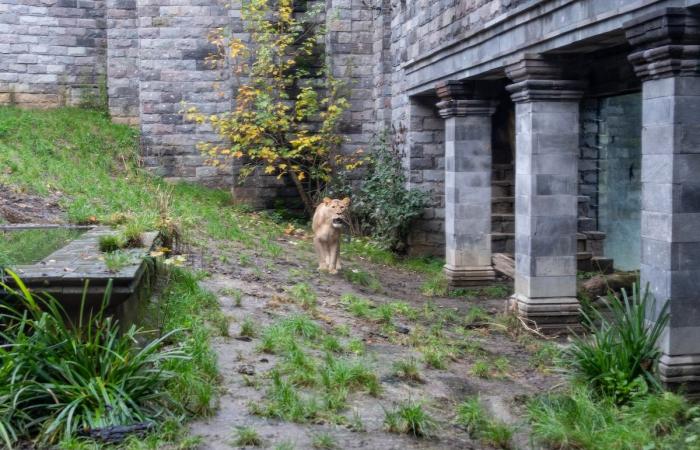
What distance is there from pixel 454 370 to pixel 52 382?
358 centimetres

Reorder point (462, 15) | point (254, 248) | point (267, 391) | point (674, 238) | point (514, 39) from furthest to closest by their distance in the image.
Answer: point (254, 248), point (462, 15), point (514, 39), point (674, 238), point (267, 391)

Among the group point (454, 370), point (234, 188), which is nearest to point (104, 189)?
point (234, 188)

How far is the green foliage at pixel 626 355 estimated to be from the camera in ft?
20.8

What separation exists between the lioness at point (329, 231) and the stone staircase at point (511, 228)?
9.30 ft

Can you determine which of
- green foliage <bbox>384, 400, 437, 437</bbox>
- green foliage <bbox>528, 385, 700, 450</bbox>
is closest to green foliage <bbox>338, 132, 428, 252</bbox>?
green foliage <bbox>528, 385, 700, 450</bbox>

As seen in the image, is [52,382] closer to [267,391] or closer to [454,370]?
[267,391]

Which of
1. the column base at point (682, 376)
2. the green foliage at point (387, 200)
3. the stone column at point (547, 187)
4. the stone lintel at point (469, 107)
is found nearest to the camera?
the column base at point (682, 376)

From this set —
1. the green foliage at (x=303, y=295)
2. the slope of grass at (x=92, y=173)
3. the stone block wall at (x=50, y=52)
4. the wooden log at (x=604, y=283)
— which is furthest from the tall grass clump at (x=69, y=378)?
the stone block wall at (x=50, y=52)

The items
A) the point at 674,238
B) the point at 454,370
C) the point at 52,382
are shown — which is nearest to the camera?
the point at 52,382

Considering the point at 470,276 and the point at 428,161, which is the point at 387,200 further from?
the point at 470,276

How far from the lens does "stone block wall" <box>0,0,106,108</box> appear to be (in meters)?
18.9

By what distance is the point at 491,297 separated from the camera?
449 inches

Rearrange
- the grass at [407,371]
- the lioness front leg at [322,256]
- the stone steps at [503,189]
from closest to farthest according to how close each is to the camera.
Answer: the grass at [407,371]
the lioness front leg at [322,256]
the stone steps at [503,189]

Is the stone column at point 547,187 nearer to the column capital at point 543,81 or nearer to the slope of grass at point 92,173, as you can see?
the column capital at point 543,81
